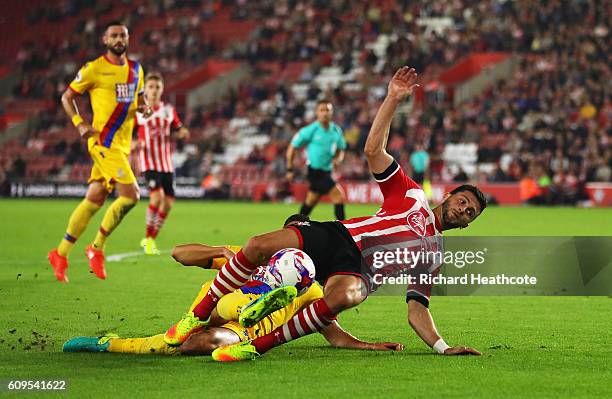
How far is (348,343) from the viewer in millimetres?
7004

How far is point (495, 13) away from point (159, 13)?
50.8 feet

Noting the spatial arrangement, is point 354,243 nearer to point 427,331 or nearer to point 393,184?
point 393,184

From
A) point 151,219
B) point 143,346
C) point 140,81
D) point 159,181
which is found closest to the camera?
point 143,346

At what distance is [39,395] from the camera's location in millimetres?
5297

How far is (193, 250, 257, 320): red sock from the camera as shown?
645 centimetres

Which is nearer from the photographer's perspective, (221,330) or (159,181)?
(221,330)

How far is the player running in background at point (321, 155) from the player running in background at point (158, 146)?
303 cm

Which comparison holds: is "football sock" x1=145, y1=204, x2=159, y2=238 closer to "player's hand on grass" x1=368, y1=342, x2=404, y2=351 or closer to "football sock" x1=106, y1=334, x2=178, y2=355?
"football sock" x1=106, y1=334, x2=178, y2=355

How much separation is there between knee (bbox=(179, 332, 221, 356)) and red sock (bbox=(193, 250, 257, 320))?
14 centimetres

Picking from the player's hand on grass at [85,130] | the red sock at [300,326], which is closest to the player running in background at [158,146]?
the player's hand on grass at [85,130]

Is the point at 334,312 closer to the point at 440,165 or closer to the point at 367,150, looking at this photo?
the point at 367,150

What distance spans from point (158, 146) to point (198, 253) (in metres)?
9.06

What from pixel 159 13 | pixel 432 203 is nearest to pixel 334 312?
pixel 432 203

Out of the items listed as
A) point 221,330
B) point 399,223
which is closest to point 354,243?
point 399,223
